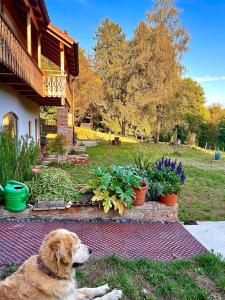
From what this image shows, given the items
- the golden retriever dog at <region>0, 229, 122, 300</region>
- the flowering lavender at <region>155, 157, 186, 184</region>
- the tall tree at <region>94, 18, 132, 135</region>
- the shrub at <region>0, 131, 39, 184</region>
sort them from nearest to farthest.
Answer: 1. the golden retriever dog at <region>0, 229, 122, 300</region>
2. the shrub at <region>0, 131, 39, 184</region>
3. the flowering lavender at <region>155, 157, 186, 184</region>
4. the tall tree at <region>94, 18, 132, 135</region>

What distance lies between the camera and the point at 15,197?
14.6 feet

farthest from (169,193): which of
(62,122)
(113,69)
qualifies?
(113,69)

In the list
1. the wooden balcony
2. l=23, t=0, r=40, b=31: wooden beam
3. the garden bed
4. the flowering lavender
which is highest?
l=23, t=0, r=40, b=31: wooden beam

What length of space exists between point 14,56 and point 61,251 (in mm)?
5068

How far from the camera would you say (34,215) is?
4613 millimetres

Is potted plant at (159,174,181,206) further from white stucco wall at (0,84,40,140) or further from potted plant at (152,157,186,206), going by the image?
white stucco wall at (0,84,40,140)

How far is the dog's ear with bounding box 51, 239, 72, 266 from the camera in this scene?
199cm

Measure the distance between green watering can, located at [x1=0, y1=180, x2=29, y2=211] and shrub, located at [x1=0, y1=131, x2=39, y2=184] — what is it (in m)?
0.61

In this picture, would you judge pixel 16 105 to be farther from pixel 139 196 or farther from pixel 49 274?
pixel 49 274

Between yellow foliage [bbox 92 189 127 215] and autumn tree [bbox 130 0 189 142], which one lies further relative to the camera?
autumn tree [bbox 130 0 189 142]

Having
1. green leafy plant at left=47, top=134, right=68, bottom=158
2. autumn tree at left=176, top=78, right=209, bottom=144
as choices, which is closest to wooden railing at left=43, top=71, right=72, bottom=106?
green leafy plant at left=47, top=134, right=68, bottom=158

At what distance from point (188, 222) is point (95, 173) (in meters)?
1.91

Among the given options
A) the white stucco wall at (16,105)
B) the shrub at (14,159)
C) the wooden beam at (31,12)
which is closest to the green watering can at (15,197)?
the shrub at (14,159)

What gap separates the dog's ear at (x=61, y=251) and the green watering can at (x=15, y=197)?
2.66m
